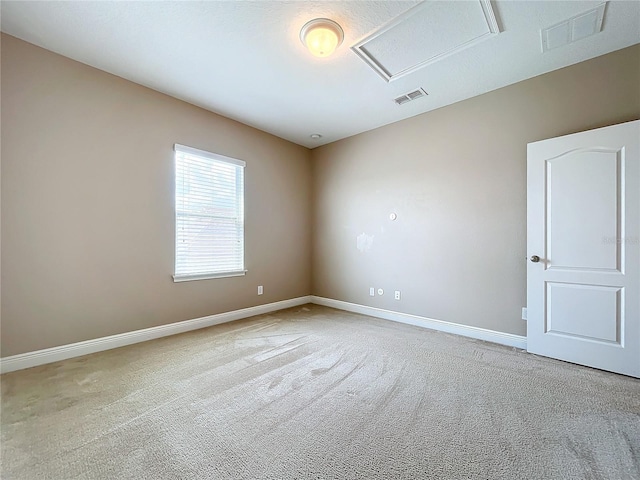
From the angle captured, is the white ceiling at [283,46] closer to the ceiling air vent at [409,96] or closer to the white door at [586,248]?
the ceiling air vent at [409,96]

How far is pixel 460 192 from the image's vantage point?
3.31 m

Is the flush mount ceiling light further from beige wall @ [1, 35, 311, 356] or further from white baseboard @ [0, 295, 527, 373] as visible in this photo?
white baseboard @ [0, 295, 527, 373]

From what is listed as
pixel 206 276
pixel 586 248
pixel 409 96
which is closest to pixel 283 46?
pixel 409 96

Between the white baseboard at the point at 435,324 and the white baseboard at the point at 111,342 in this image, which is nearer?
the white baseboard at the point at 111,342

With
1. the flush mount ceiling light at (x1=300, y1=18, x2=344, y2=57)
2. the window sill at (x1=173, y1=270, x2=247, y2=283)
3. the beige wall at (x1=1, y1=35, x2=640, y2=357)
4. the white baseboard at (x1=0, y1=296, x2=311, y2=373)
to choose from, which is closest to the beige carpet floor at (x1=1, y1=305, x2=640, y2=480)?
the white baseboard at (x1=0, y1=296, x2=311, y2=373)

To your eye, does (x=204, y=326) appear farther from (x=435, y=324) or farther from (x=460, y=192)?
(x=460, y=192)

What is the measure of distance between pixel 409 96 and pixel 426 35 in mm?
951

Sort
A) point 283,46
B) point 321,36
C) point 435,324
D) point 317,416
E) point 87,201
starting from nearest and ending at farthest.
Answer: point 317,416 < point 321,36 < point 283,46 < point 87,201 < point 435,324

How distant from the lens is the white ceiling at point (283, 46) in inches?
78.5

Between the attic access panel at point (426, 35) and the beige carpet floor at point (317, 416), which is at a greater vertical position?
the attic access panel at point (426, 35)

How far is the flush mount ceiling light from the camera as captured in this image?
2084mm

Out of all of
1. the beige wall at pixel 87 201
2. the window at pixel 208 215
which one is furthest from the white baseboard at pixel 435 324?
the beige wall at pixel 87 201

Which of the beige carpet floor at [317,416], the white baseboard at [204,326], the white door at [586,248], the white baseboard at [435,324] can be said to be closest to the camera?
the beige carpet floor at [317,416]

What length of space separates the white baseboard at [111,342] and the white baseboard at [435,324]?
137 cm
